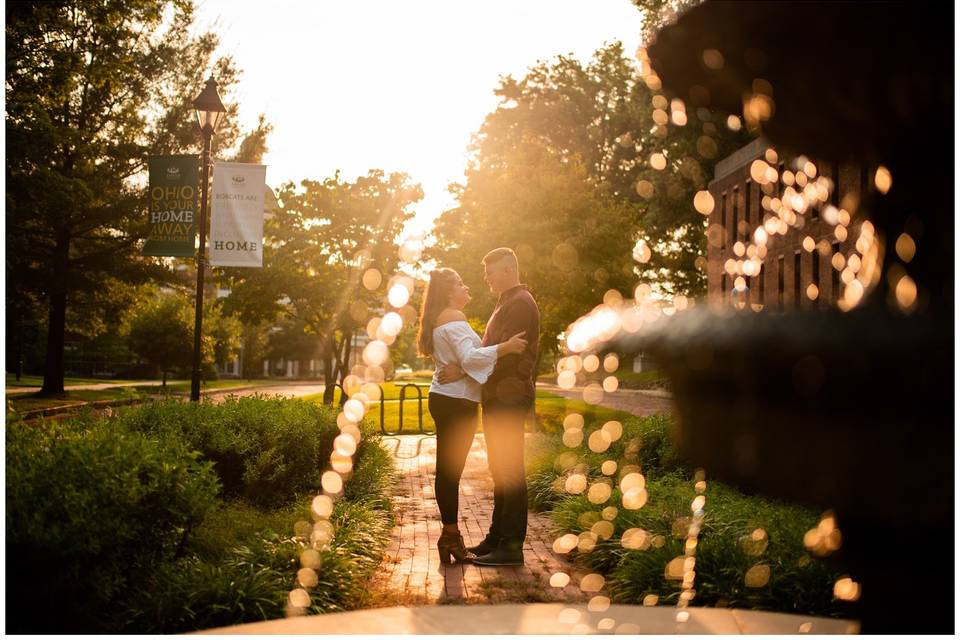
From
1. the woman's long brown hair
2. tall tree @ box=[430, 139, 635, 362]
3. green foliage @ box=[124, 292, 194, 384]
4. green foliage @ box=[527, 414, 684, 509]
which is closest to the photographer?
the woman's long brown hair

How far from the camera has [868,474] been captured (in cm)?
188

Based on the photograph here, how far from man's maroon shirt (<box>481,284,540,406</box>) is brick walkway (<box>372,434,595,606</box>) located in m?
1.11

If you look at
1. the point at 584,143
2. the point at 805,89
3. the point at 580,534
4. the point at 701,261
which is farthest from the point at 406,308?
the point at 805,89

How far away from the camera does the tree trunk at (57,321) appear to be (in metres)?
25.6

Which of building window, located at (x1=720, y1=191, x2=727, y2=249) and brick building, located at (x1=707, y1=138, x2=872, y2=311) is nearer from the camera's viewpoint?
brick building, located at (x1=707, y1=138, x2=872, y2=311)

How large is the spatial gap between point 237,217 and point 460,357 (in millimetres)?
7841

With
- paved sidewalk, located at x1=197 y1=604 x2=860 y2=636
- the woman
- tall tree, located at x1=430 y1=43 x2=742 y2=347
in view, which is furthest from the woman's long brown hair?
tall tree, located at x1=430 y1=43 x2=742 y2=347

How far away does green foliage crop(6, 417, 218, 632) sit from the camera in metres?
3.51

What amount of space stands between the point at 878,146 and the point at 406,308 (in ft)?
86.1

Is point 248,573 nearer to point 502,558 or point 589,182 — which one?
point 502,558

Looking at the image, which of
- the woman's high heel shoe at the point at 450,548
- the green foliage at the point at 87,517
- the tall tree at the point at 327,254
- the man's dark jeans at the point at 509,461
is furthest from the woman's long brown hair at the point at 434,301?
the tall tree at the point at 327,254

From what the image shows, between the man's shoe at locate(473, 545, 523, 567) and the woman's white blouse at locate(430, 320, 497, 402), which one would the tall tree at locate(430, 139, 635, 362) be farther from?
the man's shoe at locate(473, 545, 523, 567)

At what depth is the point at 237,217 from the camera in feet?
39.9

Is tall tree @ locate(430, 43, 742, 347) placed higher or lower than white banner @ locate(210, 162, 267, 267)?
higher
